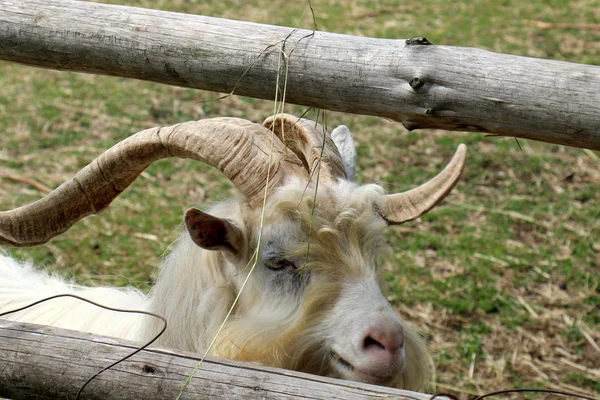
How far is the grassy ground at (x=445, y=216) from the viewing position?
18.6ft

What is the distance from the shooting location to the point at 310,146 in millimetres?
3711

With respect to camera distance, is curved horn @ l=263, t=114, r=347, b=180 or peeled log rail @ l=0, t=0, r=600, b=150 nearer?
peeled log rail @ l=0, t=0, r=600, b=150

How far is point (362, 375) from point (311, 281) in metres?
0.50

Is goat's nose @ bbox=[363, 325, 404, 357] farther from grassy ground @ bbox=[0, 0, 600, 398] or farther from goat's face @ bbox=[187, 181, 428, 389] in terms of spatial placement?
grassy ground @ bbox=[0, 0, 600, 398]

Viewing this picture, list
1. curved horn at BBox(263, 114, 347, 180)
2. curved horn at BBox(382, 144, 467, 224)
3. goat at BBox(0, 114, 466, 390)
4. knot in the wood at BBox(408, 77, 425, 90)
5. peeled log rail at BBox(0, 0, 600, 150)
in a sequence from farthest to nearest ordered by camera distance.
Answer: curved horn at BBox(382, 144, 467, 224)
curved horn at BBox(263, 114, 347, 180)
goat at BBox(0, 114, 466, 390)
knot in the wood at BBox(408, 77, 425, 90)
peeled log rail at BBox(0, 0, 600, 150)

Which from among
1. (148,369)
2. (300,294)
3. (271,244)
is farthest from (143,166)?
(148,369)

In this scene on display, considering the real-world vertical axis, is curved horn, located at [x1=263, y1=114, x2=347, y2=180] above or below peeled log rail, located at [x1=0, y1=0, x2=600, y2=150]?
below

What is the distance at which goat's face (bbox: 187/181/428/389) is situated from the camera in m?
3.38

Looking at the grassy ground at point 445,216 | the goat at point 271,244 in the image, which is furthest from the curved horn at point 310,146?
the grassy ground at point 445,216

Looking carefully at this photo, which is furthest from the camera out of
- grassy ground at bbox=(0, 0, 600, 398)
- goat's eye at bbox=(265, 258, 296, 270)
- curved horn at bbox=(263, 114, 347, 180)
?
grassy ground at bbox=(0, 0, 600, 398)

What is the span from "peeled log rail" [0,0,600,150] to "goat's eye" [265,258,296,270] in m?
0.88

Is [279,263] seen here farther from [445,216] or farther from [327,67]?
[445,216]

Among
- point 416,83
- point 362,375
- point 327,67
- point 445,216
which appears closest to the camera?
point 416,83

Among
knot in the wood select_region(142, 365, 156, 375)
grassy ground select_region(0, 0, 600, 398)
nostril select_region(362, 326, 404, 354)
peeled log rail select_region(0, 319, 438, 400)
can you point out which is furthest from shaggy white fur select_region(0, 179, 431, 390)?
grassy ground select_region(0, 0, 600, 398)
